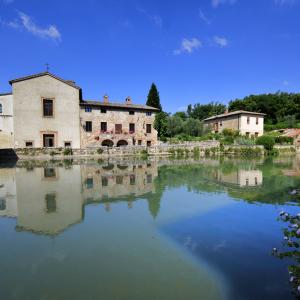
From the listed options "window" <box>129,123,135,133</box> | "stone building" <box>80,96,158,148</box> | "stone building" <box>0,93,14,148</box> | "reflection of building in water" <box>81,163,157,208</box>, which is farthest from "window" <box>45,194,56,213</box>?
"window" <box>129,123,135,133</box>

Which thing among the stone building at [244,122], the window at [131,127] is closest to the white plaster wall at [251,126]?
the stone building at [244,122]

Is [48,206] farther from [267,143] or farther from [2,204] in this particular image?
[267,143]

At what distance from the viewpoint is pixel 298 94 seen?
6731 centimetres

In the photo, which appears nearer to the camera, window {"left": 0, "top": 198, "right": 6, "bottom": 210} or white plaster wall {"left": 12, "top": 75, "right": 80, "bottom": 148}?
window {"left": 0, "top": 198, "right": 6, "bottom": 210}

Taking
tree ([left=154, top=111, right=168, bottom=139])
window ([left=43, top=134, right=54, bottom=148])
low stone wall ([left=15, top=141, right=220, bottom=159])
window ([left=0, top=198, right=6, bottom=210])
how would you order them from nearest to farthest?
1. window ([left=0, top=198, right=6, bottom=210])
2. low stone wall ([left=15, top=141, right=220, bottom=159])
3. window ([left=43, top=134, right=54, bottom=148])
4. tree ([left=154, top=111, right=168, bottom=139])

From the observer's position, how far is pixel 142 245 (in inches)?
200

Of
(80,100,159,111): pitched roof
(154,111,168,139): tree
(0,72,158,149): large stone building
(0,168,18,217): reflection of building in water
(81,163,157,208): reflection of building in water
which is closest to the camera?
(0,168,18,217): reflection of building in water

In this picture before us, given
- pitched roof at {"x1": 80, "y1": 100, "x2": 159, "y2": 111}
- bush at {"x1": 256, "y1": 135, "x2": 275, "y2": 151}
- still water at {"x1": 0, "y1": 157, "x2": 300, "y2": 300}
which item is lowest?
still water at {"x1": 0, "y1": 157, "x2": 300, "y2": 300}

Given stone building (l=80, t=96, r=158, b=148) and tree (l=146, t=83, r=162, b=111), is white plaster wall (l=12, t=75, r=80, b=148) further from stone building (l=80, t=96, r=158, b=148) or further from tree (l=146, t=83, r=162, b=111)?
tree (l=146, t=83, r=162, b=111)

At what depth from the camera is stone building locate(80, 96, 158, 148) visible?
111 feet

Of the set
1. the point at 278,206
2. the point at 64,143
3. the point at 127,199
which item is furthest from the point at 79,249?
the point at 64,143

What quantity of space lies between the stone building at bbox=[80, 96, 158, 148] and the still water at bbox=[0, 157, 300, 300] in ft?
81.5

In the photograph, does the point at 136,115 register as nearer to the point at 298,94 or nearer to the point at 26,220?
the point at 26,220

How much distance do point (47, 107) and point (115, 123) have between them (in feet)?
29.4
